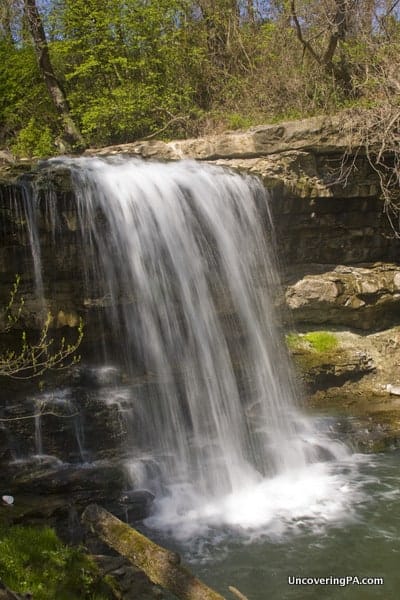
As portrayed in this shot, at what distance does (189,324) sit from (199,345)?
0.39 m

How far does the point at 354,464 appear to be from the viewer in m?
8.30

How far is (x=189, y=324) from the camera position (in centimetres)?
868

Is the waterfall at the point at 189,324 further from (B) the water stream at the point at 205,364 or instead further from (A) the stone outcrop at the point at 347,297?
(A) the stone outcrop at the point at 347,297

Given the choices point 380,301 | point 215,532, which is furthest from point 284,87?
point 215,532

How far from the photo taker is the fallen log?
4.04 meters

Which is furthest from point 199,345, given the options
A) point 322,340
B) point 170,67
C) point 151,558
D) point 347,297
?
point 170,67

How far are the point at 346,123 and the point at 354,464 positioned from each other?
6.28m

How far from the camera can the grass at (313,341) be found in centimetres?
1074

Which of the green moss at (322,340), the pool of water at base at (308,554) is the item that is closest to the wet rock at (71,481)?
the pool of water at base at (308,554)

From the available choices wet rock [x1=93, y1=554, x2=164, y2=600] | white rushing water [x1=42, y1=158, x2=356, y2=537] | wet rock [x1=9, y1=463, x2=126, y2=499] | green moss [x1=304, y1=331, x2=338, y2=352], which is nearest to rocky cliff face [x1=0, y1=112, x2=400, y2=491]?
green moss [x1=304, y1=331, x2=338, y2=352]

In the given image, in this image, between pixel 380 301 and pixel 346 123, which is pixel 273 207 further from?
pixel 380 301

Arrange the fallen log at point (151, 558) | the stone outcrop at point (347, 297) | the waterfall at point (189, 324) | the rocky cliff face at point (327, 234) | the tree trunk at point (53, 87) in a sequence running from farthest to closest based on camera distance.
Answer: the tree trunk at point (53, 87) < the stone outcrop at point (347, 297) < the rocky cliff face at point (327, 234) < the waterfall at point (189, 324) < the fallen log at point (151, 558)

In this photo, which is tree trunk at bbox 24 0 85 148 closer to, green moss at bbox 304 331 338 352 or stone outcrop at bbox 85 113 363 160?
stone outcrop at bbox 85 113 363 160

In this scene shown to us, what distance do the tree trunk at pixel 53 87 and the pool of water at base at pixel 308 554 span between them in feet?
34.9
